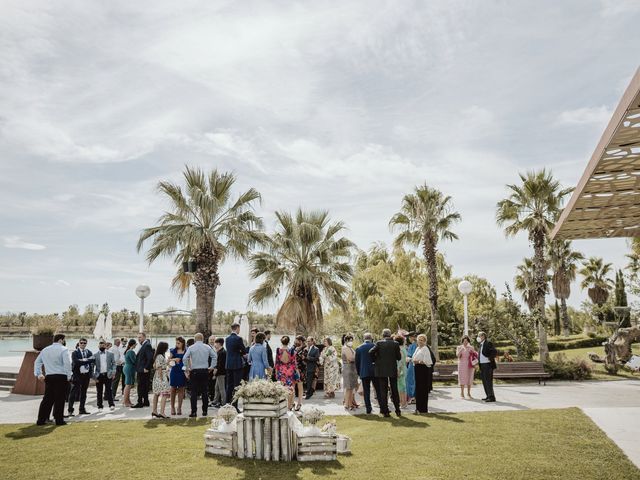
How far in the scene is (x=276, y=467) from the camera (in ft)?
22.7

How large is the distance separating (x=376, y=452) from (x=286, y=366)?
466 cm

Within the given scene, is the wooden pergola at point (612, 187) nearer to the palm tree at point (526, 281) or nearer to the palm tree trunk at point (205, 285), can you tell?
the palm tree trunk at point (205, 285)

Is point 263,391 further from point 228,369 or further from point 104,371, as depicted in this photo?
point 104,371

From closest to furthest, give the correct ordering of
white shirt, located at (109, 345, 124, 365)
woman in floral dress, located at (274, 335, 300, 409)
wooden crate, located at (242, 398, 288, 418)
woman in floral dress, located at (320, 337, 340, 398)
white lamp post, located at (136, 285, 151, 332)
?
wooden crate, located at (242, 398, 288, 418), woman in floral dress, located at (274, 335, 300, 409), white shirt, located at (109, 345, 124, 365), woman in floral dress, located at (320, 337, 340, 398), white lamp post, located at (136, 285, 151, 332)

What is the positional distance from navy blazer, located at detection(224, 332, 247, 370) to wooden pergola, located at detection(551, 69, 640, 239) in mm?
8343

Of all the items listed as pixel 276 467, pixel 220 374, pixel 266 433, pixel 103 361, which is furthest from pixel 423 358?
pixel 103 361

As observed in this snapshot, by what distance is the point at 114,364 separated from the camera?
13172mm

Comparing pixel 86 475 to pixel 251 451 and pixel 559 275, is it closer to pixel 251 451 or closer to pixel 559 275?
pixel 251 451

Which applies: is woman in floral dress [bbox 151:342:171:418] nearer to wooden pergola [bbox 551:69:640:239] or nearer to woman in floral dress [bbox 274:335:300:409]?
woman in floral dress [bbox 274:335:300:409]

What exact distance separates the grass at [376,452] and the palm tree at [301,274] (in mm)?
9989

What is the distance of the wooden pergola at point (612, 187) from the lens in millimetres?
7984

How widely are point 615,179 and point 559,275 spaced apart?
1709 inches

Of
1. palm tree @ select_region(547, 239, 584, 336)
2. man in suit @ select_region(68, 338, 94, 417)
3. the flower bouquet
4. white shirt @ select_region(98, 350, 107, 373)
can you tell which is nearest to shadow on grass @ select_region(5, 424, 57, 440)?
man in suit @ select_region(68, 338, 94, 417)

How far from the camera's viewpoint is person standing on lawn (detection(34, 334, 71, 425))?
34.1ft
